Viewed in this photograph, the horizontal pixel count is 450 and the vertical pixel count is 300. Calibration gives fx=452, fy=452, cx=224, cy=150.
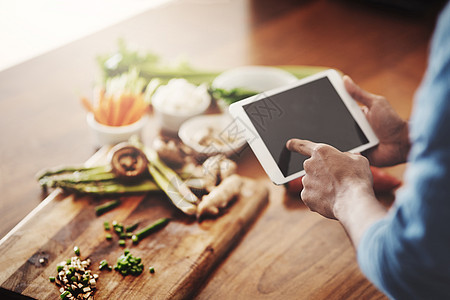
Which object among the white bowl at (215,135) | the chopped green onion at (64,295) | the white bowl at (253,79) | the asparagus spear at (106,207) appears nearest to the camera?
the chopped green onion at (64,295)

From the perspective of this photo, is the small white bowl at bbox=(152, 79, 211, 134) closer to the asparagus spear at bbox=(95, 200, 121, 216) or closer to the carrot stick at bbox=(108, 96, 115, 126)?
the carrot stick at bbox=(108, 96, 115, 126)

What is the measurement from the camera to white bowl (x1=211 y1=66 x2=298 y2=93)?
1.71m

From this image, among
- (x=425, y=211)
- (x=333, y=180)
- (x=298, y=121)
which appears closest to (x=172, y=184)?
(x=298, y=121)

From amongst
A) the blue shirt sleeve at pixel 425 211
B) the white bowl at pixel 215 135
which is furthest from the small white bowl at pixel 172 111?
the blue shirt sleeve at pixel 425 211

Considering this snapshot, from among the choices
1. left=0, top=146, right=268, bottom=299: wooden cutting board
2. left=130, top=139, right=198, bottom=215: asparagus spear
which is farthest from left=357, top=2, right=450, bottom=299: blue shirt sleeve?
left=130, top=139, right=198, bottom=215: asparagus spear

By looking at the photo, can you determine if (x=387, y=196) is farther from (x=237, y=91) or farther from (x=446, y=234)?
(x=446, y=234)

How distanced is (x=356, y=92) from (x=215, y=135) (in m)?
0.47

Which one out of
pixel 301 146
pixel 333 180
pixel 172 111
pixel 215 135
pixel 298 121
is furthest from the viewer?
pixel 172 111

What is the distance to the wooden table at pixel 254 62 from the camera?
117 centimetres

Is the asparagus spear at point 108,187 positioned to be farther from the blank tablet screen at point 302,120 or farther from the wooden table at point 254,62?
the blank tablet screen at point 302,120

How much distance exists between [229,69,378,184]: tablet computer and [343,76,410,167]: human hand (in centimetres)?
4

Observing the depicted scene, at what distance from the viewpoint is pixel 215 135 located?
1.48m

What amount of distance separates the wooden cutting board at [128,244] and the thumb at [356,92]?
15.3 inches

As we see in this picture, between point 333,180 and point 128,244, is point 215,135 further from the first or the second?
point 333,180
